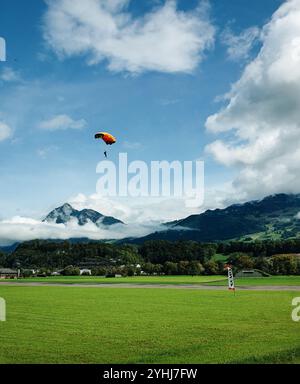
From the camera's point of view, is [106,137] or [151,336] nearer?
[151,336]

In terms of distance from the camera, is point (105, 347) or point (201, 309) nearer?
point (105, 347)

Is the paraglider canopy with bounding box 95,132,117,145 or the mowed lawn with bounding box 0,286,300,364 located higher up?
the paraglider canopy with bounding box 95,132,117,145

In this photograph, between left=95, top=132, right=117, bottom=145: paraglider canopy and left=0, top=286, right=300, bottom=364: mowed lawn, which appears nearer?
left=0, top=286, right=300, bottom=364: mowed lawn

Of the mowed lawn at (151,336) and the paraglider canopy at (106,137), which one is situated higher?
the paraglider canopy at (106,137)

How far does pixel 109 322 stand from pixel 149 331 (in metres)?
5.71

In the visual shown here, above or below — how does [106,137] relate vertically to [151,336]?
above

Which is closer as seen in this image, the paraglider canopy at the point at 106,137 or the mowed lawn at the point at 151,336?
the mowed lawn at the point at 151,336

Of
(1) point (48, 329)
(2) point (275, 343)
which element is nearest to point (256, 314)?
(2) point (275, 343)
